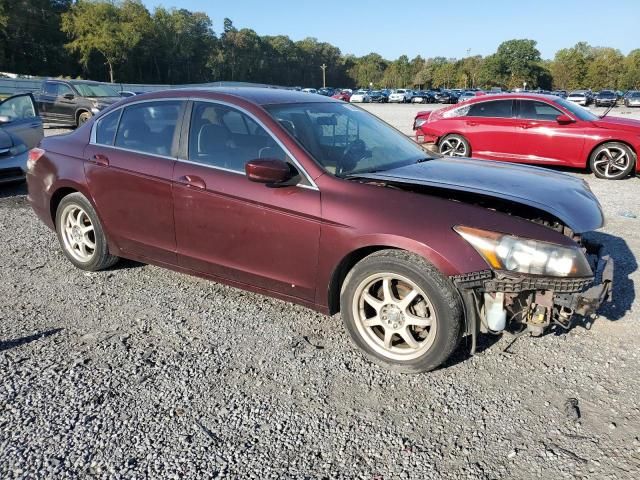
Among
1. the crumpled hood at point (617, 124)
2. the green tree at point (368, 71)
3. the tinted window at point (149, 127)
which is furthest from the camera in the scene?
the green tree at point (368, 71)

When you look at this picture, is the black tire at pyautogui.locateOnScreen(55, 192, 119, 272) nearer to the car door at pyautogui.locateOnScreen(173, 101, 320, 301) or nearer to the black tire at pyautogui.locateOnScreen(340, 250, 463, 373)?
the car door at pyautogui.locateOnScreen(173, 101, 320, 301)

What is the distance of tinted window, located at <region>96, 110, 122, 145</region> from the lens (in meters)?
4.34

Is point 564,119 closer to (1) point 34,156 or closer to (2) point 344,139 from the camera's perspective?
(2) point 344,139

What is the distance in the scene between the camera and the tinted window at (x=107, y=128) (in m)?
4.34

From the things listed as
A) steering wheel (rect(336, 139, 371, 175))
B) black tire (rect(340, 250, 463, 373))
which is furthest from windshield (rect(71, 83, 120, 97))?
black tire (rect(340, 250, 463, 373))

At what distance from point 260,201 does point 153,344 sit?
3.89ft

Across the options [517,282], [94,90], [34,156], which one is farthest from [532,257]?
[94,90]

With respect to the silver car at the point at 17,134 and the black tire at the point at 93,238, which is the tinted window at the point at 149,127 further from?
the silver car at the point at 17,134

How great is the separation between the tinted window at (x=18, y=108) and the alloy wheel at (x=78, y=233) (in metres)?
5.50

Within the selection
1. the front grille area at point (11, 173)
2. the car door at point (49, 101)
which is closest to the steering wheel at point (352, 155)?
the front grille area at point (11, 173)

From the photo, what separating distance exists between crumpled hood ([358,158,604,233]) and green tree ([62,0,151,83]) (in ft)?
270

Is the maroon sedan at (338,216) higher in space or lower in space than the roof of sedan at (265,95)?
lower

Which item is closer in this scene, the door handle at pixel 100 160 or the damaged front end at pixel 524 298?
the damaged front end at pixel 524 298

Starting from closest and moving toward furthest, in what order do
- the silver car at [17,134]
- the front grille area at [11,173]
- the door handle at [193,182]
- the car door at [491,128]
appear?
1. the door handle at [193,182]
2. the front grille area at [11,173]
3. the silver car at [17,134]
4. the car door at [491,128]
